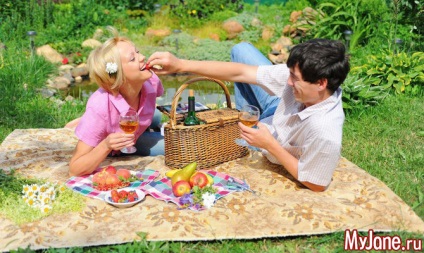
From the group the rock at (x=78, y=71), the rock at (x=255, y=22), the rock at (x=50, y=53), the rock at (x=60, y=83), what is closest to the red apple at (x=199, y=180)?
the rock at (x=60, y=83)

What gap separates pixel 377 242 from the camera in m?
3.54

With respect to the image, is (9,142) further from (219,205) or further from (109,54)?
(219,205)

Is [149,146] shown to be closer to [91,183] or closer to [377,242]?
[91,183]

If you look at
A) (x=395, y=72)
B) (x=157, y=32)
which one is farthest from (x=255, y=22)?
(x=395, y=72)

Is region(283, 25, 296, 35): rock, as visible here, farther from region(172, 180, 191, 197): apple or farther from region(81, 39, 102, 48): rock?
region(172, 180, 191, 197): apple

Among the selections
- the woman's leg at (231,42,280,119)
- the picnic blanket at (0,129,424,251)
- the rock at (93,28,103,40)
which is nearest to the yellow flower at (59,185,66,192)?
the picnic blanket at (0,129,424,251)

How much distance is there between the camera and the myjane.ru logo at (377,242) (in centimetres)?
348

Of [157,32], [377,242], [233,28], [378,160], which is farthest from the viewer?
[233,28]

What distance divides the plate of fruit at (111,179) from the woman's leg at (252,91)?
4.81ft

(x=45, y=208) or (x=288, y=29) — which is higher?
(x=45, y=208)

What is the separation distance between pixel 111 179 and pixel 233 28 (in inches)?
288

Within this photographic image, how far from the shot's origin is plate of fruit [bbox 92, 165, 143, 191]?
13.7 feet

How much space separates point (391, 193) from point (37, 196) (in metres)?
2.76

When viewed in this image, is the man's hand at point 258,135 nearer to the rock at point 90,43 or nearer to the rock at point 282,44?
the rock at point 282,44
